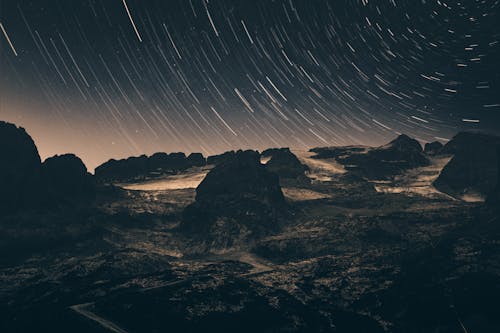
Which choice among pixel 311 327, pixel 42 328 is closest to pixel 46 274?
pixel 42 328

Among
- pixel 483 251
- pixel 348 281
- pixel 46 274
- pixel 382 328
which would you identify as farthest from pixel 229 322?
pixel 483 251

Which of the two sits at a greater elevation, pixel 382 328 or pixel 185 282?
pixel 185 282

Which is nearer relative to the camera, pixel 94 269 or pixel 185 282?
pixel 185 282

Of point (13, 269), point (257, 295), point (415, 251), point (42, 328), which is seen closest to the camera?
point (42, 328)

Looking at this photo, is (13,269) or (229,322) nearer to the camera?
(229,322)

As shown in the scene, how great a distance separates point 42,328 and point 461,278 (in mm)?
137138

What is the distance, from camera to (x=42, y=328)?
116m

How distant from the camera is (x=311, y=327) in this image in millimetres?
126375

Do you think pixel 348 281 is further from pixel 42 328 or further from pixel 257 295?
pixel 42 328

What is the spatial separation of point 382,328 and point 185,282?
6642 cm

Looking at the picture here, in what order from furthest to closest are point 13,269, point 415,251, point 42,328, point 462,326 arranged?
point 415,251, point 13,269, point 462,326, point 42,328

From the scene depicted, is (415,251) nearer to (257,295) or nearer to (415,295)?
(415,295)

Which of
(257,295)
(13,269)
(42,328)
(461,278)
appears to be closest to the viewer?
(42,328)

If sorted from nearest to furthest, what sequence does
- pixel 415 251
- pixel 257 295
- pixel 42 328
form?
pixel 42 328 < pixel 257 295 < pixel 415 251
